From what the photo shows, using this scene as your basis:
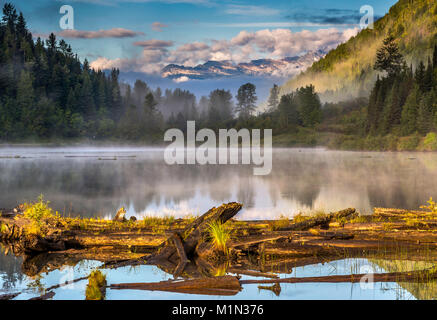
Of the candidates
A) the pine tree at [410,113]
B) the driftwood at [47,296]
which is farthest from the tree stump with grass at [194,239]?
the pine tree at [410,113]

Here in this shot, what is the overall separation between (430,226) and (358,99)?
182854mm

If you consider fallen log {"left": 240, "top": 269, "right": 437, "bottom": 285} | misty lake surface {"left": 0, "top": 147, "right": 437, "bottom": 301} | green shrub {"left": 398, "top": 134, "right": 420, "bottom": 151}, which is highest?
green shrub {"left": 398, "top": 134, "right": 420, "bottom": 151}

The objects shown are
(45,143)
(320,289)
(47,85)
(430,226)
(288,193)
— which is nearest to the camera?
(320,289)

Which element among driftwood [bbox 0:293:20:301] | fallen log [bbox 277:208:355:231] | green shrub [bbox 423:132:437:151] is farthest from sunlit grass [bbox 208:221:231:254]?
Answer: green shrub [bbox 423:132:437:151]

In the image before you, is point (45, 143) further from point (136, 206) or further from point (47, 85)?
point (136, 206)

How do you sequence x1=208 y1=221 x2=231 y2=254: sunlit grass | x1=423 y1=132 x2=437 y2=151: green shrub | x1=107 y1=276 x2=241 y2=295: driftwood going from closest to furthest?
x1=107 y1=276 x2=241 y2=295: driftwood
x1=208 y1=221 x2=231 y2=254: sunlit grass
x1=423 y1=132 x2=437 y2=151: green shrub

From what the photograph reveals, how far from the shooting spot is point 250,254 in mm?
8203

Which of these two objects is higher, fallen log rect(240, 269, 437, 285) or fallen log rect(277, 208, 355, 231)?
fallen log rect(277, 208, 355, 231)

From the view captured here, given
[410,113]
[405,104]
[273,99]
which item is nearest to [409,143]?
[410,113]

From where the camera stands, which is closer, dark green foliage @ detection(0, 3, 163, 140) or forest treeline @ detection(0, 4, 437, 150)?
forest treeline @ detection(0, 4, 437, 150)

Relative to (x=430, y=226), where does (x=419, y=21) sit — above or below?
A: above

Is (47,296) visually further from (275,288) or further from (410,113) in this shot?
(410,113)

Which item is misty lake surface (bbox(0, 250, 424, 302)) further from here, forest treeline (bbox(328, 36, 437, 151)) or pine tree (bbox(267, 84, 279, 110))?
pine tree (bbox(267, 84, 279, 110))
